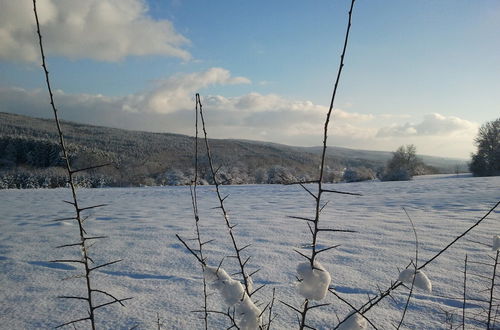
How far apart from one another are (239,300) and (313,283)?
23 centimetres

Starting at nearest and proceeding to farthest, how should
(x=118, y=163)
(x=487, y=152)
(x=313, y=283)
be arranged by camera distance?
(x=313, y=283)
(x=487, y=152)
(x=118, y=163)

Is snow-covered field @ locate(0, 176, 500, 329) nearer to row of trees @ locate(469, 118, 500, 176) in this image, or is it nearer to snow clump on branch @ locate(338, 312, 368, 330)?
snow clump on branch @ locate(338, 312, 368, 330)

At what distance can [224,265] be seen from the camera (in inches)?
121

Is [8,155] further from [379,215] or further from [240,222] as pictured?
[379,215]

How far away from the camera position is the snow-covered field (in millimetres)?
2080

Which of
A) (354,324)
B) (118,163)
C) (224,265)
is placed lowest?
(118,163)

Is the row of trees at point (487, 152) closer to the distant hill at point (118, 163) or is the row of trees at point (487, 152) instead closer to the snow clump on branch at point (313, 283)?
the distant hill at point (118, 163)

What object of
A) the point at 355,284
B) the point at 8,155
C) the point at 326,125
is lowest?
the point at 8,155

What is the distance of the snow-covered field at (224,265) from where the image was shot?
208cm

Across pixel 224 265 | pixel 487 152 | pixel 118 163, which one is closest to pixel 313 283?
pixel 224 265

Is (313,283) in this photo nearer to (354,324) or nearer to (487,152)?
(354,324)

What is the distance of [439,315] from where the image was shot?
6.75ft

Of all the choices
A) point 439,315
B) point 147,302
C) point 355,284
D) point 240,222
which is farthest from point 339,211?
point 147,302

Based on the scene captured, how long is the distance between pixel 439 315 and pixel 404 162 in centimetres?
2730
